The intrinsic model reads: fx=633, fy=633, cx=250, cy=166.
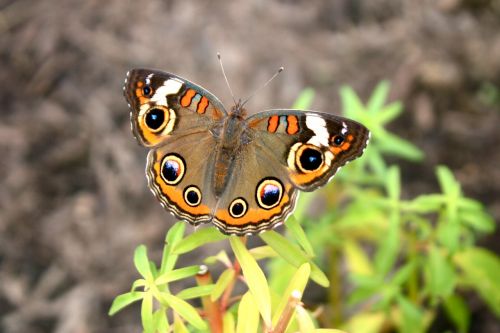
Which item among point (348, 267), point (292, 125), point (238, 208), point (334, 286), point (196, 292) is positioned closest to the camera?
point (196, 292)

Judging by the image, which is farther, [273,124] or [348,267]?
[348,267]

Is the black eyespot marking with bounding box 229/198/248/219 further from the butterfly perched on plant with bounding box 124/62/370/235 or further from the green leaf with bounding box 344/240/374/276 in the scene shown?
the green leaf with bounding box 344/240/374/276

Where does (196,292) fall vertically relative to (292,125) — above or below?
below

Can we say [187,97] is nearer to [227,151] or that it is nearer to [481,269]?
[227,151]

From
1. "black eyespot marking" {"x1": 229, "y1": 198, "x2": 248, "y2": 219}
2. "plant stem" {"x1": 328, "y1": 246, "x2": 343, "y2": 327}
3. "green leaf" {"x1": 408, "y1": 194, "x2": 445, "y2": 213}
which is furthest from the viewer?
"plant stem" {"x1": 328, "y1": 246, "x2": 343, "y2": 327}

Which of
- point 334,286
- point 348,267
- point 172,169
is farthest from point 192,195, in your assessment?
point 348,267

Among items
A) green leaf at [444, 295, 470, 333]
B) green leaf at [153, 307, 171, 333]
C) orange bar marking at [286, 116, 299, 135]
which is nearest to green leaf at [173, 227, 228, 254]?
green leaf at [153, 307, 171, 333]
